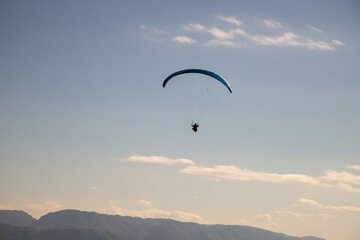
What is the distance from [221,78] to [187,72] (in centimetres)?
A: 588

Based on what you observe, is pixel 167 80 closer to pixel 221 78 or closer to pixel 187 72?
pixel 187 72

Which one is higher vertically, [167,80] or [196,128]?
[167,80]

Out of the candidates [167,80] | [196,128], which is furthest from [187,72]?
[196,128]

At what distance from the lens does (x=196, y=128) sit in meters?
64.2

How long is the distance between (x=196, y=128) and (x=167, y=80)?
33.4 ft

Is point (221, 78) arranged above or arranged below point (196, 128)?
above

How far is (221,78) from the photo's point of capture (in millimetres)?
66250

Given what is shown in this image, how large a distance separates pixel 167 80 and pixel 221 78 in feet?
30.4

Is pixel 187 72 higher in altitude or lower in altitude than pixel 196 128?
higher

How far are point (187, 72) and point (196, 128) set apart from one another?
10.1m

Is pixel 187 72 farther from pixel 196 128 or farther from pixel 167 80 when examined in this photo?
pixel 196 128

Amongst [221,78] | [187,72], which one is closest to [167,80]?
[187,72]

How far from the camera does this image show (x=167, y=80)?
67875 mm
